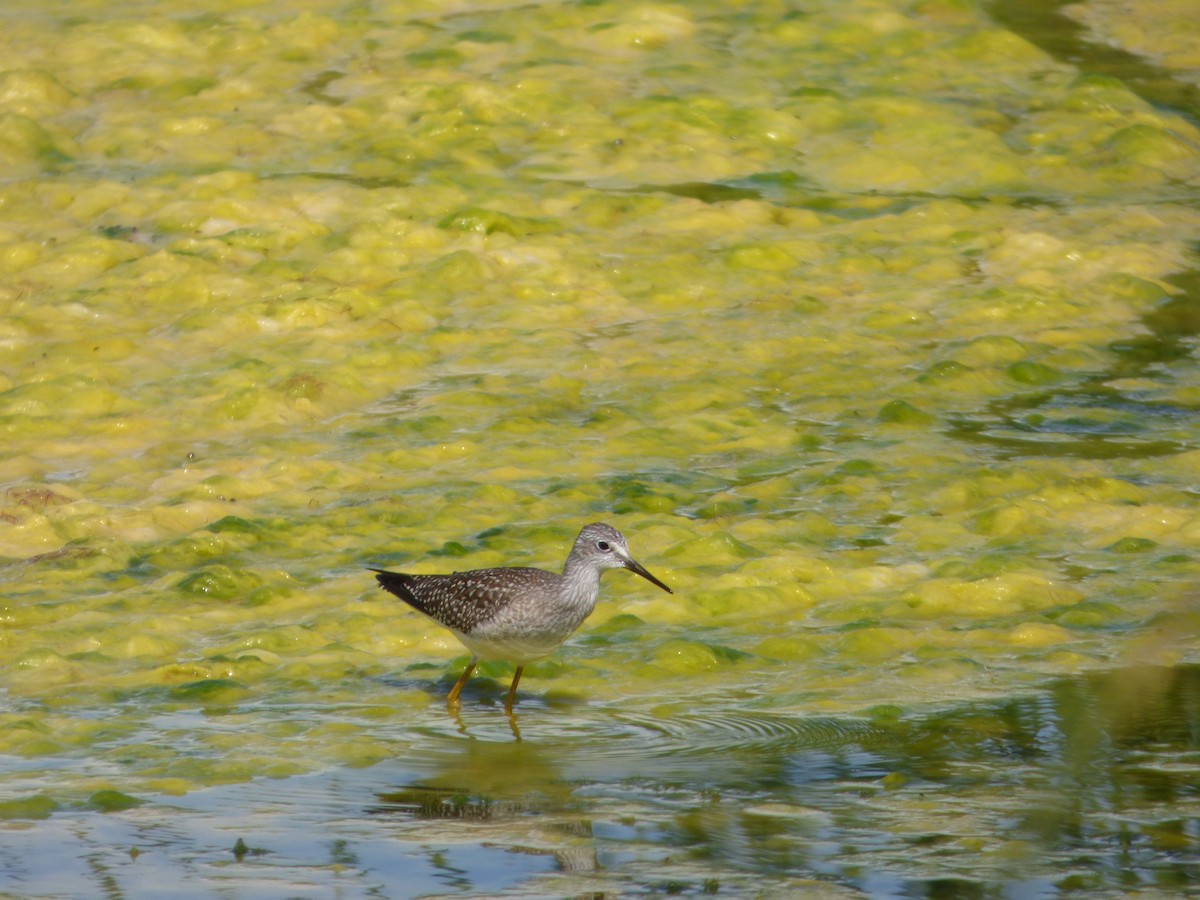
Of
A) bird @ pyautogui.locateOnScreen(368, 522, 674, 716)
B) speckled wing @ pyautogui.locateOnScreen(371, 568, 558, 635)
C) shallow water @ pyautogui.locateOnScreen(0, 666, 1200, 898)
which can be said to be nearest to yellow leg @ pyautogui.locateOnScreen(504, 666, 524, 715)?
bird @ pyautogui.locateOnScreen(368, 522, 674, 716)

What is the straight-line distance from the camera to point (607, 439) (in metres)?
8.31

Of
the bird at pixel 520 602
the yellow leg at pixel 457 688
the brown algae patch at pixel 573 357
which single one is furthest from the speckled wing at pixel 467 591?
the brown algae patch at pixel 573 357

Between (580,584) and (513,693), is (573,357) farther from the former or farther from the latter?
(513,693)

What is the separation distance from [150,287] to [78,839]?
5484 mm

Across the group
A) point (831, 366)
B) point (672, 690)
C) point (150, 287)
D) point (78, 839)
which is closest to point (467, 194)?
point (150, 287)

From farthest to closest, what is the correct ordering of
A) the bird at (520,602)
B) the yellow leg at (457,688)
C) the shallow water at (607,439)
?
the yellow leg at (457,688) → the bird at (520,602) → the shallow water at (607,439)

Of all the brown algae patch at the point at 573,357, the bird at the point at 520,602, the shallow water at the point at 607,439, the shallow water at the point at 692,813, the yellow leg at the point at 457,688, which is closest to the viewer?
the shallow water at the point at 692,813

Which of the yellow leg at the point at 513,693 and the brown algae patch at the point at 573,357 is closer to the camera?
the yellow leg at the point at 513,693

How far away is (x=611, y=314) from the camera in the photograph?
964 cm

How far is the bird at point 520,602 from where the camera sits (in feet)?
19.3

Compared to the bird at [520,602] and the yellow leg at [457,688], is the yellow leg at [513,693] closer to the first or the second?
the bird at [520,602]

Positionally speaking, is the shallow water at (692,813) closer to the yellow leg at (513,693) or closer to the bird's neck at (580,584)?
the yellow leg at (513,693)

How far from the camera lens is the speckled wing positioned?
5930 millimetres

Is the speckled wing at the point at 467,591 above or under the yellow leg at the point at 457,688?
above
